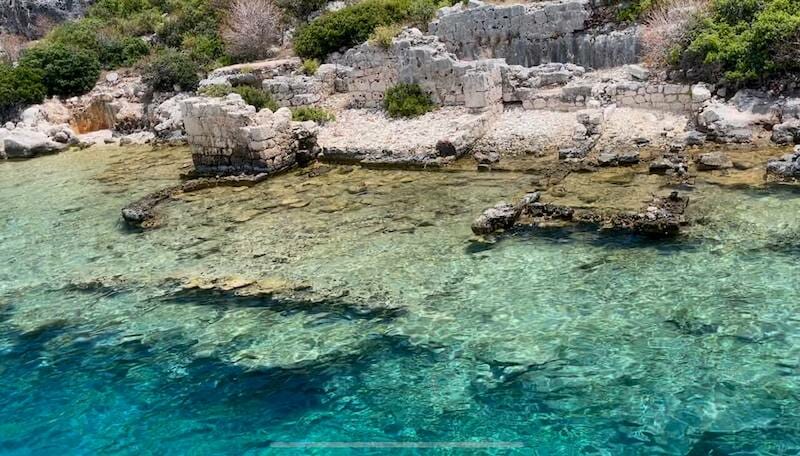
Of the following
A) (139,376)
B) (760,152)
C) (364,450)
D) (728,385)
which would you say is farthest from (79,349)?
(760,152)

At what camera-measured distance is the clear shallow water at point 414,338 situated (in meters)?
6.32

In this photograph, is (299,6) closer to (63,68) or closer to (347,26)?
(347,26)

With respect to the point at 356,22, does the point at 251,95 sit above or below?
below

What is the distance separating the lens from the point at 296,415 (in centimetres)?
671

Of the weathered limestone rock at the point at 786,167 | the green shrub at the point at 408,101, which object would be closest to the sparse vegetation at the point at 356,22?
the green shrub at the point at 408,101

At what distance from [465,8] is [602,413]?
20.2 metres

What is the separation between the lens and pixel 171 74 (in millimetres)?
25969

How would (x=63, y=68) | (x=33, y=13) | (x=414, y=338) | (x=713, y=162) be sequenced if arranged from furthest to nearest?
(x=33, y=13) < (x=63, y=68) < (x=713, y=162) < (x=414, y=338)

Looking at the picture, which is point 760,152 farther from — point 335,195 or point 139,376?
point 139,376

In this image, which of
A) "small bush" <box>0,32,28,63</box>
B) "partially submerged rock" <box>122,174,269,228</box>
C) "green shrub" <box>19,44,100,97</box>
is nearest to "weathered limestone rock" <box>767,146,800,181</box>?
"partially submerged rock" <box>122,174,269,228</box>

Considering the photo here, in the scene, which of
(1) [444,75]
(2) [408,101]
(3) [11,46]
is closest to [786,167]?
(1) [444,75]

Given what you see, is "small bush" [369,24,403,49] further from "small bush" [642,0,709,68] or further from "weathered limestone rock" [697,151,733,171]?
"weathered limestone rock" [697,151,733,171]

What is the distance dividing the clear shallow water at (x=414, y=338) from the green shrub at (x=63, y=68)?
17105 mm

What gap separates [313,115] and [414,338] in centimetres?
1328
